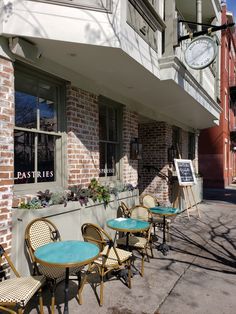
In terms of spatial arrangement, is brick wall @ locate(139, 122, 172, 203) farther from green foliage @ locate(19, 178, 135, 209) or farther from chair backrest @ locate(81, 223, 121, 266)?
chair backrest @ locate(81, 223, 121, 266)

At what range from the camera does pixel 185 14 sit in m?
8.53

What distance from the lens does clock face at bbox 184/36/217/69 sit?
16.3ft

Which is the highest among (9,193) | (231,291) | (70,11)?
(70,11)

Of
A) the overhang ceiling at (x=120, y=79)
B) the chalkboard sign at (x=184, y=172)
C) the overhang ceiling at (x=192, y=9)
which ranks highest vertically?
the overhang ceiling at (x=192, y=9)

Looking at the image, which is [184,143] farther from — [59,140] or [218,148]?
[218,148]

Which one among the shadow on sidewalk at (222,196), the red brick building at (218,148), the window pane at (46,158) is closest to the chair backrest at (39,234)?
the window pane at (46,158)

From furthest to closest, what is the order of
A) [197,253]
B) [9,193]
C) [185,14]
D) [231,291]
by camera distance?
[185,14] → [197,253] → [231,291] → [9,193]

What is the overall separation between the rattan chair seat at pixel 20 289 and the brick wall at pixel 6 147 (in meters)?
0.59

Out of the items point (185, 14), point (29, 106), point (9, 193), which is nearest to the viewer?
point (9, 193)

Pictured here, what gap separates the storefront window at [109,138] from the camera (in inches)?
217

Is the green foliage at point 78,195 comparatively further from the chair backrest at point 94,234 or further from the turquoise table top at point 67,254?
the turquoise table top at point 67,254

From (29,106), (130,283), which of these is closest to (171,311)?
(130,283)

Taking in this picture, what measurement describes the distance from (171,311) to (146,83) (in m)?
3.58

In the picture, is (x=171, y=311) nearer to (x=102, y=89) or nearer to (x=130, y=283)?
(x=130, y=283)
